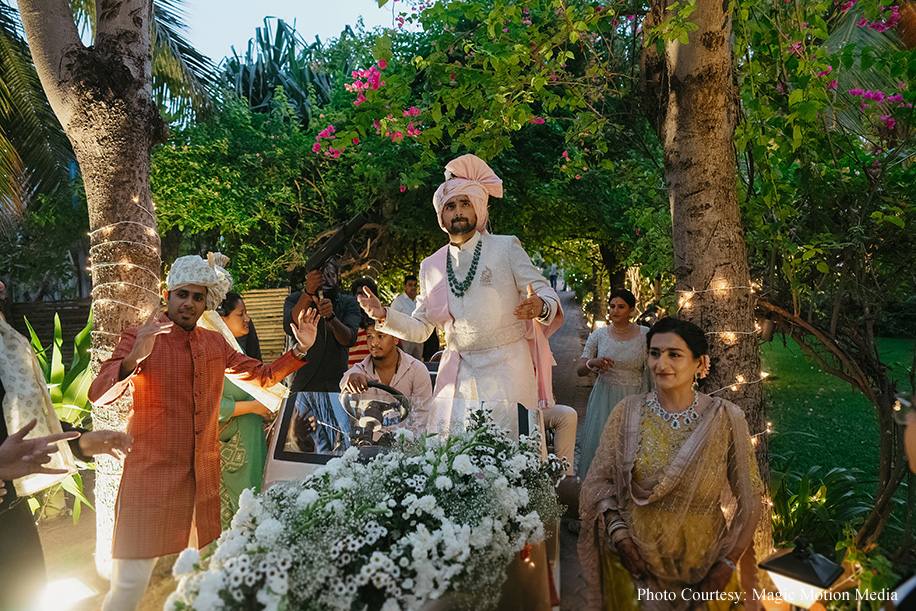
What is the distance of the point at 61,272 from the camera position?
44.9 feet

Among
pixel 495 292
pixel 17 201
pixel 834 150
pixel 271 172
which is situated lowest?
pixel 495 292

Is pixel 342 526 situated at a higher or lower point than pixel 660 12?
lower

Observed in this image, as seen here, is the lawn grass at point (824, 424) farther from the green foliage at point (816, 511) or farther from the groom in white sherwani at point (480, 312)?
the groom in white sherwani at point (480, 312)

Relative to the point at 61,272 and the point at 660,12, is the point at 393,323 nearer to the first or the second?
the point at 660,12

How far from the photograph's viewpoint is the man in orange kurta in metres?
2.94

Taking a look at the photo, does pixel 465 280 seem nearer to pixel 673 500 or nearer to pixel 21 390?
pixel 673 500

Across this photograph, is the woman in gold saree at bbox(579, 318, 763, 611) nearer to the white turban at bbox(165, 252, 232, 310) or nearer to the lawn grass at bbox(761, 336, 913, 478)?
the white turban at bbox(165, 252, 232, 310)

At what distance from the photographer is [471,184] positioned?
3.50 m

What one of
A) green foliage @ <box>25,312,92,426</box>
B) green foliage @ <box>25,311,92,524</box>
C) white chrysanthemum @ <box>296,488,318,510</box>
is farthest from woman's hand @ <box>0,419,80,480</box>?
green foliage @ <box>25,312,92,426</box>

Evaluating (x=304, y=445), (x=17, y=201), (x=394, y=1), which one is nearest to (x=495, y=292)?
(x=304, y=445)

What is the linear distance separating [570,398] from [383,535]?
31.8 ft

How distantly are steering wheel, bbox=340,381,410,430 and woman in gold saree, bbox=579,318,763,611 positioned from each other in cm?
96

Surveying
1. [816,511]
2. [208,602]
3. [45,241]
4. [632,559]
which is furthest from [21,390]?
[45,241]

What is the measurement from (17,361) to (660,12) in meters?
4.09
